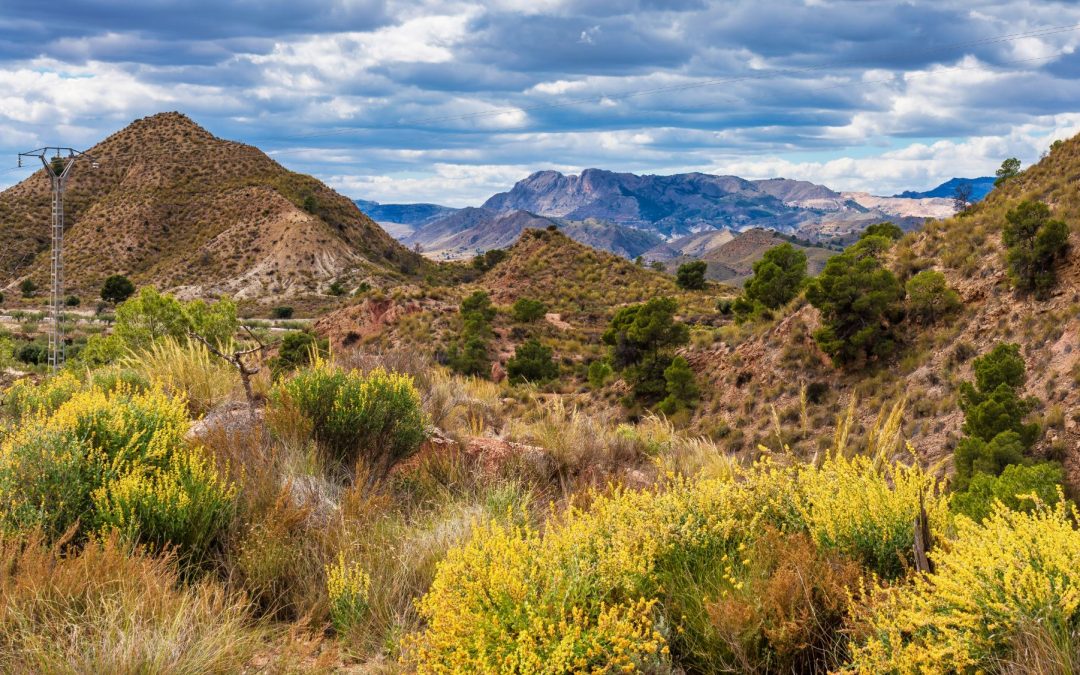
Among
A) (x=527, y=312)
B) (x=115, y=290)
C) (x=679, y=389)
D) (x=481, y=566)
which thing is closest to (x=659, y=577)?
(x=481, y=566)

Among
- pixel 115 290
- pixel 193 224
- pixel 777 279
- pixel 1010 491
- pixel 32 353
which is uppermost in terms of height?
pixel 193 224

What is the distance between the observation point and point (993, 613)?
3.32m

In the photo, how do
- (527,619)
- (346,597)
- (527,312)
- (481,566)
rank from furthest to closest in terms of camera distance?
(527,312)
(346,597)
(481,566)
(527,619)

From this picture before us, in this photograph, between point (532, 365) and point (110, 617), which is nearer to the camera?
point (110, 617)

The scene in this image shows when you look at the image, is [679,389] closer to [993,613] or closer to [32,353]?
[993,613]

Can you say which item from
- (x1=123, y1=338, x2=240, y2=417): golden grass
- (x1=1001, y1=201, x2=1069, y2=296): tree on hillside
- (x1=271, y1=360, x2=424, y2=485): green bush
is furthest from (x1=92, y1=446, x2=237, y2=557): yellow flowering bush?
(x1=1001, y1=201, x2=1069, y2=296): tree on hillside

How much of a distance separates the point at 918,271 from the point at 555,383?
49.5 feet

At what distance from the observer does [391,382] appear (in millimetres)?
8414

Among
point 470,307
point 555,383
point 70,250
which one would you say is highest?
point 70,250

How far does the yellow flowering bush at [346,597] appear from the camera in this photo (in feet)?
15.3

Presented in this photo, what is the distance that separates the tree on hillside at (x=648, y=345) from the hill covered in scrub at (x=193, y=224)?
219 feet

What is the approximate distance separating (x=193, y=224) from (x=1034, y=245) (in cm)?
10273

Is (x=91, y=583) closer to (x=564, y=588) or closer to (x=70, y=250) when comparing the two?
(x=564, y=588)

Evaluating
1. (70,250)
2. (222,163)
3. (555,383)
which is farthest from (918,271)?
(222,163)
